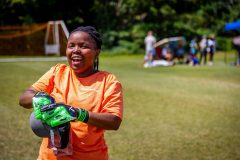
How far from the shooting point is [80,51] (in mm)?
2990

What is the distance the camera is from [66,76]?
308 cm

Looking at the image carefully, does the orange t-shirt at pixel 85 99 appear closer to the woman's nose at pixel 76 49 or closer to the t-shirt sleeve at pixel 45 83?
the t-shirt sleeve at pixel 45 83

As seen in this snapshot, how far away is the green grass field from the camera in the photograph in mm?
6457

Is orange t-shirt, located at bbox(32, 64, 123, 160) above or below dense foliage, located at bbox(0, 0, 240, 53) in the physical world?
below

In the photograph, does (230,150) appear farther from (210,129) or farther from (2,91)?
(2,91)

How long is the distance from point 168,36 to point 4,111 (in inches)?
1373

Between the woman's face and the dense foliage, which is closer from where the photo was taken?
the woman's face

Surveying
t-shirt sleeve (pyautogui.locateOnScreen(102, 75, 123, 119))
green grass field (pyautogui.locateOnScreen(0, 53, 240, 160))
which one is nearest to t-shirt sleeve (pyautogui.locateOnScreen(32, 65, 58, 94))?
t-shirt sleeve (pyautogui.locateOnScreen(102, 75, 123, 119))

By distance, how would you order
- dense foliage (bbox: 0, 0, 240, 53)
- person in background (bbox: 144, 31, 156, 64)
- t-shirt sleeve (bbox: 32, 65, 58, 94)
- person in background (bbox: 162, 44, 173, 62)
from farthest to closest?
dense foliage (bbox: 0, 0, 240, 53)
person in background (bbox: 162, 44, 173, 62)
person in background (bbox: 144, 31, 156, 64)
t-shirt sleeve (bbox: 32, 65, 58, 94)

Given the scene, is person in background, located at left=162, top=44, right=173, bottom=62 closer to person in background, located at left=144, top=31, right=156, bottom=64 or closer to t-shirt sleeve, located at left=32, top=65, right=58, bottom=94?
person in background, located at left=144, top=31, right=156, bottom=64

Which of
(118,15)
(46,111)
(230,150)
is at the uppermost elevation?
(118,15)

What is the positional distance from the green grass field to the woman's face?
10.8 ft

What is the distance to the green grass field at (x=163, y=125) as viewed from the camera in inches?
254

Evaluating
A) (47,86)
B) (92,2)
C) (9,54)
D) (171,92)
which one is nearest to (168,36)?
(92,2)
